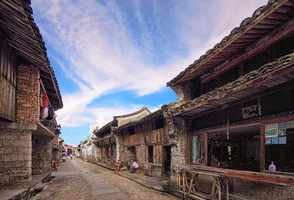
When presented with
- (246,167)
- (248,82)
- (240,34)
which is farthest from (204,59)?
(246,167)

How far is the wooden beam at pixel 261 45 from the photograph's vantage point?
28.8 ft

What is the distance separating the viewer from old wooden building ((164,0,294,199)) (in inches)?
339

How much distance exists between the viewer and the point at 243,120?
10641 millimetres

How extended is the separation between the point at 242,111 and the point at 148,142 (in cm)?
1321

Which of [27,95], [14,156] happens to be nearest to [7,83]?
[27,95]

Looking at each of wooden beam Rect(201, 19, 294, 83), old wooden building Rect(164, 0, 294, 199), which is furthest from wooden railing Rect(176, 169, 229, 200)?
wooden beam Rect(201, 19, 294, 83)

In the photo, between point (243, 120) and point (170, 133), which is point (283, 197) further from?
point (170, 133)

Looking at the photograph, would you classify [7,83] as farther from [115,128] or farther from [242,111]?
[115,128]

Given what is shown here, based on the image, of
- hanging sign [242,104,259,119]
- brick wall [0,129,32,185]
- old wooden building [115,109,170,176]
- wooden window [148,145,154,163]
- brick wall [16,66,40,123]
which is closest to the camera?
hanging sign [242,104,259,119]

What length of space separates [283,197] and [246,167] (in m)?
6.26

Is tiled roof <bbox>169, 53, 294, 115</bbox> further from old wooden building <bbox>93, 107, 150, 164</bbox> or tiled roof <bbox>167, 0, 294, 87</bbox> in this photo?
old wooden building <bbox>93, 107, 150, 164</bbox>

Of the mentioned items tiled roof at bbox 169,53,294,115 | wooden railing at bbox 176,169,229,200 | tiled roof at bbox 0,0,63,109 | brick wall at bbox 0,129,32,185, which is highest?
tiled roof at bbox 0,0,63,109

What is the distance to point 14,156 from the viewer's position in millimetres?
13062

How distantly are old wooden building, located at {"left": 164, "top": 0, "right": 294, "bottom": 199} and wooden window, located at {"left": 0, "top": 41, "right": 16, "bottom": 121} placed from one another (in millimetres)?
7004
